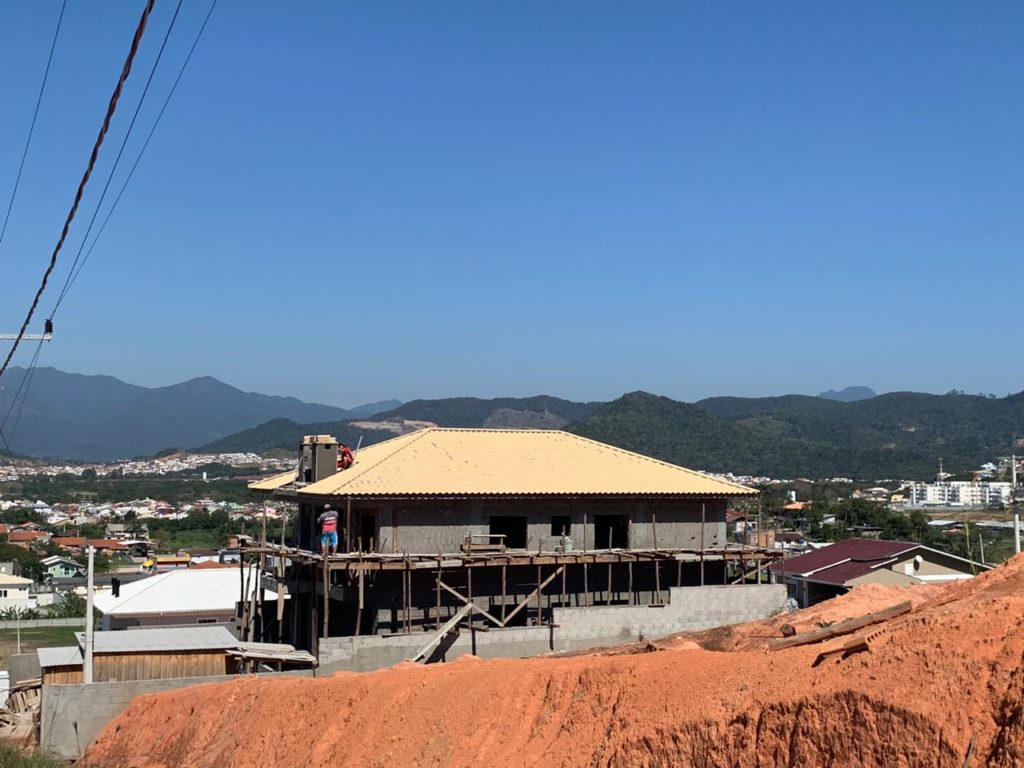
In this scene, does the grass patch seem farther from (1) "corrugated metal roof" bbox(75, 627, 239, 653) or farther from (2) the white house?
(1) "corrugated metal roof" bbox(75, 627, 239, 653)

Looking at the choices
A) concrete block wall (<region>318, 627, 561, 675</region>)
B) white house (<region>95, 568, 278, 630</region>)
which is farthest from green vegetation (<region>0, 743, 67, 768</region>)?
white house (<region>95, 568, 278, 630</region>)

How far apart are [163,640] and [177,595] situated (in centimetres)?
1860

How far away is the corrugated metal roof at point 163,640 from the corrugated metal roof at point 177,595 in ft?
41.0

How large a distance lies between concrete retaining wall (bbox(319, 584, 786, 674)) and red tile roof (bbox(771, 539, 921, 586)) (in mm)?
5029

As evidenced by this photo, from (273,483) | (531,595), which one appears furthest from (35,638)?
(531,595)

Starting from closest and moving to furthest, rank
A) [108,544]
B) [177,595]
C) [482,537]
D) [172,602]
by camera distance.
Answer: [482,537] < [172,602] < [177,595] < [108,544]

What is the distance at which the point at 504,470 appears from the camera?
109 ft

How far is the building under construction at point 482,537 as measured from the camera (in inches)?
1201

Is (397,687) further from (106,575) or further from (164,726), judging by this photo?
(106,575)

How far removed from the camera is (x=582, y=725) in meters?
15.5

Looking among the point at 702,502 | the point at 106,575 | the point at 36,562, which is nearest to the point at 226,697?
the point at 702,502

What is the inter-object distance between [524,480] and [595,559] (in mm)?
3078

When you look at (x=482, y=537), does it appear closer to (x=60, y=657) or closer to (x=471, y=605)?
(x=471, y=605)

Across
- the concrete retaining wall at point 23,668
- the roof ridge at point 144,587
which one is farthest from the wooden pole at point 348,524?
the roof ridge at point 144,587
